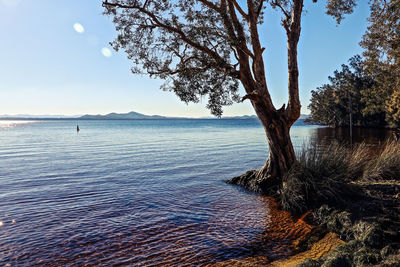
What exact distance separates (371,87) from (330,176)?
2289 inches

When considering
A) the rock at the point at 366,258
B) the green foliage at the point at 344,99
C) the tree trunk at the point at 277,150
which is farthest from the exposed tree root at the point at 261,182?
the green foliage at the point at 344,99

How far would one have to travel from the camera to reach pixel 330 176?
970cm

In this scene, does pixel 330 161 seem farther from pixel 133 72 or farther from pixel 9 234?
pixel 9 234

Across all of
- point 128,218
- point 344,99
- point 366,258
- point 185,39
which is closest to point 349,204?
point 366,258

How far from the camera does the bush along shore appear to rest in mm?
4574

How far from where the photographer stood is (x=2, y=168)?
17.7 meters

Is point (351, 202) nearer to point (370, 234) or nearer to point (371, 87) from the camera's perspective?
point (370, 234)

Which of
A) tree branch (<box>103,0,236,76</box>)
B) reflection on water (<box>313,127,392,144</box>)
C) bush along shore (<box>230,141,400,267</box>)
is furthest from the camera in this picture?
reflection on water (<box>313,127,392,144</box>)

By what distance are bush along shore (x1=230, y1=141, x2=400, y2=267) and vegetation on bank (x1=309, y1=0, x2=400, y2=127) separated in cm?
683

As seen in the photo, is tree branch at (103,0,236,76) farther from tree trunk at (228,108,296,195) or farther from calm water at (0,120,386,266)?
calm water at (0,120,386,266)

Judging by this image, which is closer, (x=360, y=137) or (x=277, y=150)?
(x=277, y=150)

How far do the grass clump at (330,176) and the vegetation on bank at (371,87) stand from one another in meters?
6.97

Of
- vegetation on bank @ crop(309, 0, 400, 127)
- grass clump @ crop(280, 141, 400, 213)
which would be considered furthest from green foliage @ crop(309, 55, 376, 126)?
grass clump @ crop(280, 141, 400, 213)

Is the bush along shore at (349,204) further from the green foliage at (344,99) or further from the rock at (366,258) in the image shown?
the green foliage at (344,99)
